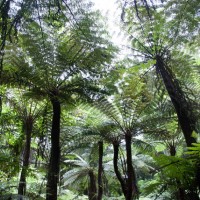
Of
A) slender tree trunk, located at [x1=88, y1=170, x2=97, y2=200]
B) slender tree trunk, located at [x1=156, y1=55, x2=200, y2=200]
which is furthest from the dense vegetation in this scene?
slender tree trunk, located at [x1=88, y1=170, x2=97, y2=200]

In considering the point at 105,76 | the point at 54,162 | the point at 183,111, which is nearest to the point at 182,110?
the point at 183,111

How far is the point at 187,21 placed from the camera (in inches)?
154

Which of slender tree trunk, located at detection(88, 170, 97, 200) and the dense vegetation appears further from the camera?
slender tree trunk, located at detection(88, 170, 97, 200)

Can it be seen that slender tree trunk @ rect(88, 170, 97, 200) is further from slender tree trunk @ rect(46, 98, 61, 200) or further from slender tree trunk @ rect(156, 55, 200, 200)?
slender tree trunk @ rect(156, 55, 200, 200)

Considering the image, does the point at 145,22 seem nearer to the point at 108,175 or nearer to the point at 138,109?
the point at 138,109

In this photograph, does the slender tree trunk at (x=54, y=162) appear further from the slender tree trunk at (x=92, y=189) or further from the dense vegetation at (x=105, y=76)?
the slender tree trunk at (x=92, y=189)

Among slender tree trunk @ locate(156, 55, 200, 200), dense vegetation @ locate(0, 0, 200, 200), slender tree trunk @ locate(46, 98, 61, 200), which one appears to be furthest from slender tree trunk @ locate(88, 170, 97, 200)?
slender tree trunk @ locate(156, 55, 200, 200)

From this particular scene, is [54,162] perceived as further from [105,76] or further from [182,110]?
[182,110]

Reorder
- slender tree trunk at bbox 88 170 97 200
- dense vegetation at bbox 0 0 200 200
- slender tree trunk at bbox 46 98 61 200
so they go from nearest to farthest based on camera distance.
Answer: slender tree trunk at bbox 46 98 61 200, dense vegetation at bbox 0 0 200 200, slender tree trunk at bbox 88 170 97 200

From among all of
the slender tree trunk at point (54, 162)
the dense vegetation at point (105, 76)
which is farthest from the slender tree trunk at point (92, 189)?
the slender tree trunk at point (54, 162)

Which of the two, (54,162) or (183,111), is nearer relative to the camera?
(183,111)

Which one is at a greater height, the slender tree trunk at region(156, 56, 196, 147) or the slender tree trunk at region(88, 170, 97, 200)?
the slender tree trunk at region(156, 56, 196, 147)

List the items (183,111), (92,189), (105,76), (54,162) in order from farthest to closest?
(92,189) → (105,76) → (54,162) → (183,111)

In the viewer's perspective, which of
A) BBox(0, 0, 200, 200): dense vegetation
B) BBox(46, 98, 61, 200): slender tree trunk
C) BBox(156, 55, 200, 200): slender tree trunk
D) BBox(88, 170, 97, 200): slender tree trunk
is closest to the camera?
BBox(156, 55, 200, 200): slender tree trunk
